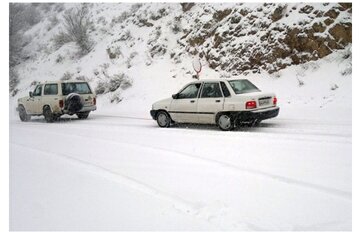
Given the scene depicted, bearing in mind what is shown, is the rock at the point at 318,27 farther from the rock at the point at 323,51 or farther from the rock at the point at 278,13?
the rock at the point at 278,13

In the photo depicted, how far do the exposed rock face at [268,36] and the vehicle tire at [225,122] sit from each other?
6838 mm

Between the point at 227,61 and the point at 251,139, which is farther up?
the point at 227,61

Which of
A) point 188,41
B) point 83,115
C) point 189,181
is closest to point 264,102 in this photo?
point 189,181

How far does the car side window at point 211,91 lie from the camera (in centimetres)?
1055

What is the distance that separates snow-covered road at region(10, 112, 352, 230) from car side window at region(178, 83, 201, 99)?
1685 millimetres

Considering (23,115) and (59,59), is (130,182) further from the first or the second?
(59,59)

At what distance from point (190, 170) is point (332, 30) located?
1145cm

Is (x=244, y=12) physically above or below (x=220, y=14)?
below

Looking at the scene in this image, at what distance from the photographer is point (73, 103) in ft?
45.7

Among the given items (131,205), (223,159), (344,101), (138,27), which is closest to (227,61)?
(344,101)

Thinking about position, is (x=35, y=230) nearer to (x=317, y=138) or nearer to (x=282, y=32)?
(x=317, y=138)

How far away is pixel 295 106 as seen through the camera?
1319 cm

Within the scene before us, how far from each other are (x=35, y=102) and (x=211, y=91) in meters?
8.44

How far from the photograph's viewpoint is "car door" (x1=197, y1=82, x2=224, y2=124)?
10.4 m
